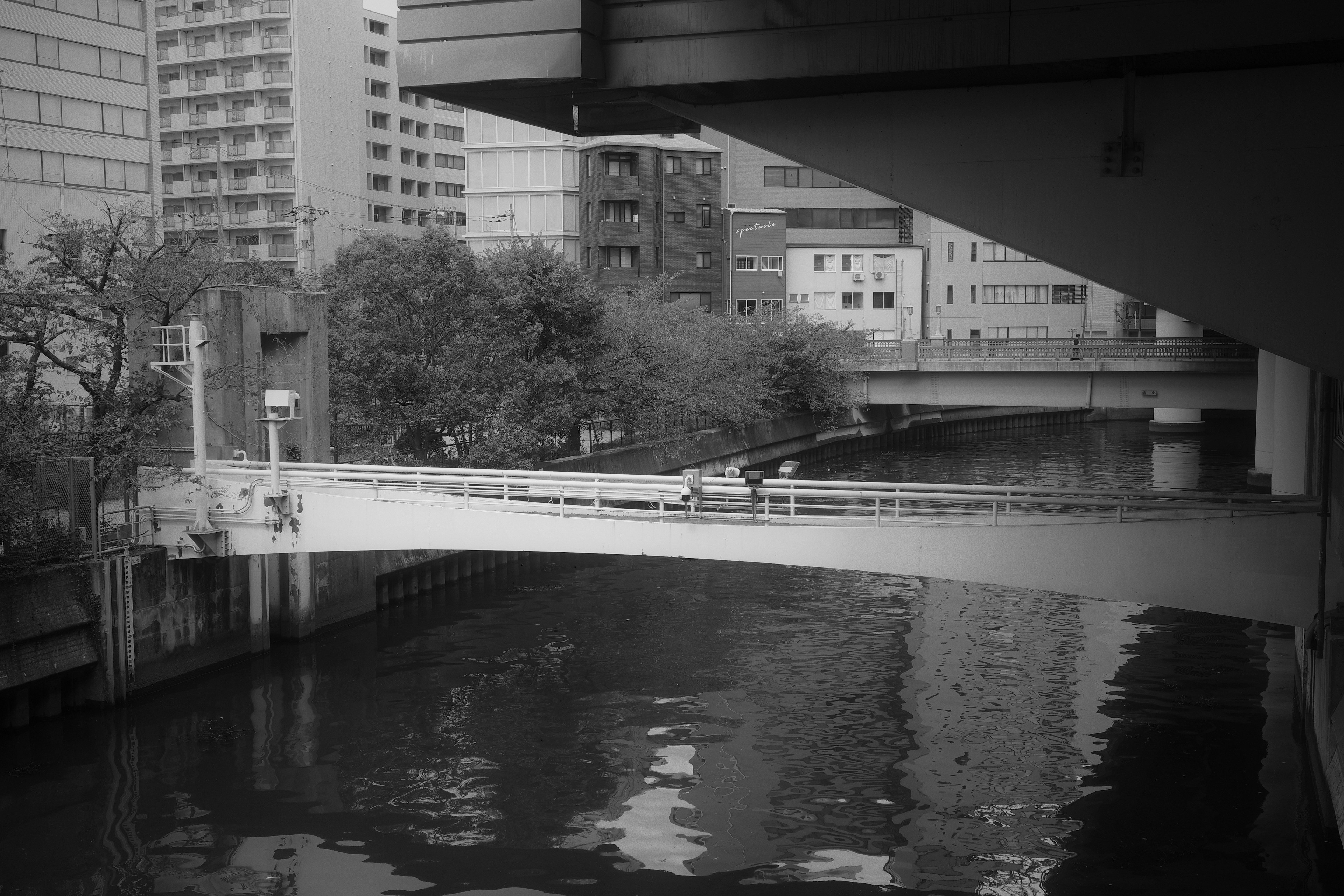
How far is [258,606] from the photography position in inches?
962

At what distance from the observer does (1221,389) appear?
46.2m

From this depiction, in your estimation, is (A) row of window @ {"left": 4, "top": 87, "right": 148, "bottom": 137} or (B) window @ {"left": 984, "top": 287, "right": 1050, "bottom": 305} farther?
(B) window @ {"left": 984, "top": 287, "right": 1050, "bottom": 305}

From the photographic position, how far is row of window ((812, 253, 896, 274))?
76438 mm

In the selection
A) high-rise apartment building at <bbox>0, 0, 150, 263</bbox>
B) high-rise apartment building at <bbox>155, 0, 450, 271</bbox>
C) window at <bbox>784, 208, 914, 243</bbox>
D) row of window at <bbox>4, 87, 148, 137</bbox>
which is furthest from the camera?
window at <bbox>784, 208, 914, 243</bbox>

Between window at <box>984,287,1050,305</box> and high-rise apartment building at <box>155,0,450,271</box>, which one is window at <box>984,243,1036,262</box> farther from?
high-rise apartment building at <box>155,0,450,271</box>

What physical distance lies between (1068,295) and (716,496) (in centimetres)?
5893

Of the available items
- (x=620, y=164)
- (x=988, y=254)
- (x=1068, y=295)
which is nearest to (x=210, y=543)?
(x=620, y=164)

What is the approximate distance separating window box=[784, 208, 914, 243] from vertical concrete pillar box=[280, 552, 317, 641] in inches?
2376

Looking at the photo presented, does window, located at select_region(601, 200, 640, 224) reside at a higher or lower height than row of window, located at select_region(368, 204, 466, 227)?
lower

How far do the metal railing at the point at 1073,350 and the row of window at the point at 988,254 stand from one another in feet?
62.0

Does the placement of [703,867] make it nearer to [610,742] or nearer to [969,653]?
[610,742]

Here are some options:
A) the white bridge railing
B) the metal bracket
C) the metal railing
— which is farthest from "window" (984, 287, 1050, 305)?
the metal bracket

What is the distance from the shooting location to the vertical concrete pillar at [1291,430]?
953 inches

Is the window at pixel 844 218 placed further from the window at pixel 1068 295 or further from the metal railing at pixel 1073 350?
the metal railing at pixel 1073 350
